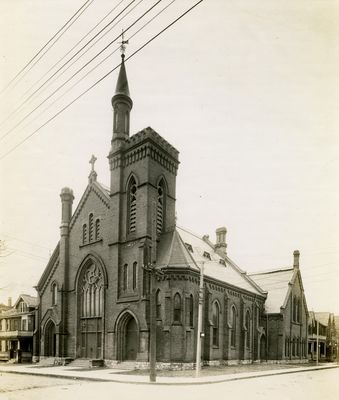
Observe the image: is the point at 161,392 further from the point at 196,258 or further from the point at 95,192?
the point at 95,192

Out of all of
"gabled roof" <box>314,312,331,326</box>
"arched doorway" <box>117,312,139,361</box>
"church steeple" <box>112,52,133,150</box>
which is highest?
"church steeple" <box>112,52,133,150</box>

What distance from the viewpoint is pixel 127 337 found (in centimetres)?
3116

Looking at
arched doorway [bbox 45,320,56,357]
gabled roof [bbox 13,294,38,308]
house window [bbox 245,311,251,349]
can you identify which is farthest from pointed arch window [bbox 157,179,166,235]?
gabled roof [bbox 13,294,38,308]

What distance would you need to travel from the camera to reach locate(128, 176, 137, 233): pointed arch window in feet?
106

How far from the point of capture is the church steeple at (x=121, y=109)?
34.8 m

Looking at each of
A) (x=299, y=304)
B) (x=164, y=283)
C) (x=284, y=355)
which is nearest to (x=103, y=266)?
(x=164, y=283)

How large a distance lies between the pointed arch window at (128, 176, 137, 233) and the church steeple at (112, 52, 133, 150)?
12.0 ft

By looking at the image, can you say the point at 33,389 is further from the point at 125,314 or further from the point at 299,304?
the point at 299,304

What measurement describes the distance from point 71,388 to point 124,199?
16916 millimetres

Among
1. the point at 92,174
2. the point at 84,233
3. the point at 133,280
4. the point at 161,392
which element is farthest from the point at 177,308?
the point at 92,174

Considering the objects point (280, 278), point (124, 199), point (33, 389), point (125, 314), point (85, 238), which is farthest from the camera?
point (280, 278)

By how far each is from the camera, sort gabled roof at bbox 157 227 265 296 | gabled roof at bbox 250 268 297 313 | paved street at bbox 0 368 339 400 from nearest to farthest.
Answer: paved street at bbox 0 368 339 400, gabled roof at bbox 157 227 265 296, gabled roof at bbox 250 268 297 313

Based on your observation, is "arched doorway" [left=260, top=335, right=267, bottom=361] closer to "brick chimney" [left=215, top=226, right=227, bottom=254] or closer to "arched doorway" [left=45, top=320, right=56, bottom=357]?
"brick chimney" [left=215, top=226, right=227, bottom=254]

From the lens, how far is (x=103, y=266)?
3362 centimetres
